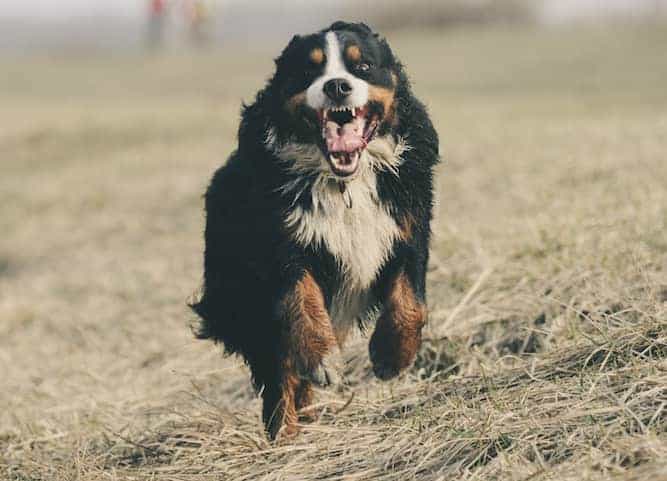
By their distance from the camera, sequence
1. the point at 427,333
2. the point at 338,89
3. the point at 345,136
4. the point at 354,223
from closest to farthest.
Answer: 1. the point at 338,89
2. the point at 345,136
3. the point at 354,223
4. the point at 427,333

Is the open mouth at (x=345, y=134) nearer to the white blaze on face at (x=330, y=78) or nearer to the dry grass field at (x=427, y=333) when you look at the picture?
the white blaze on face at (x=330, y=78)

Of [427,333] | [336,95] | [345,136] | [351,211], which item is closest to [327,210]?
[351,211]

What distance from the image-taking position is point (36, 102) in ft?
77.0

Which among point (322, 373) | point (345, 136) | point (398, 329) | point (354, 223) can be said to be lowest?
point (322, 373)

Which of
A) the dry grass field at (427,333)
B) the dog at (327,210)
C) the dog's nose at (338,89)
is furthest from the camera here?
the dog at (327,210)

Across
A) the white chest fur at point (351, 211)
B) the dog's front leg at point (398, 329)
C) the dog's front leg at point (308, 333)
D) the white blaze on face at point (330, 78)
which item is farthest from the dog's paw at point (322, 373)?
the white blaze on face at point (330, 78)

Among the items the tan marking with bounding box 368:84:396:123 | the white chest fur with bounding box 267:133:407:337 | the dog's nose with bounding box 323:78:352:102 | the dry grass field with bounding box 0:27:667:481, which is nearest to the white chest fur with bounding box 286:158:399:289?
the white chest fur with bounding box 267:133:407:337

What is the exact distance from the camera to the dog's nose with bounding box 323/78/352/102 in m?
3.75

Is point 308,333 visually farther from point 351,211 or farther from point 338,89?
point 338,89

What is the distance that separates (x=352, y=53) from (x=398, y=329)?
109 cm

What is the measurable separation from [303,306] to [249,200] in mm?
492

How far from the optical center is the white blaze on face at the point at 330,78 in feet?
12.4

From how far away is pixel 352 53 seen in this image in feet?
12.9

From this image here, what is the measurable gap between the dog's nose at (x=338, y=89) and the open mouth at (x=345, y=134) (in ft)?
0.16
